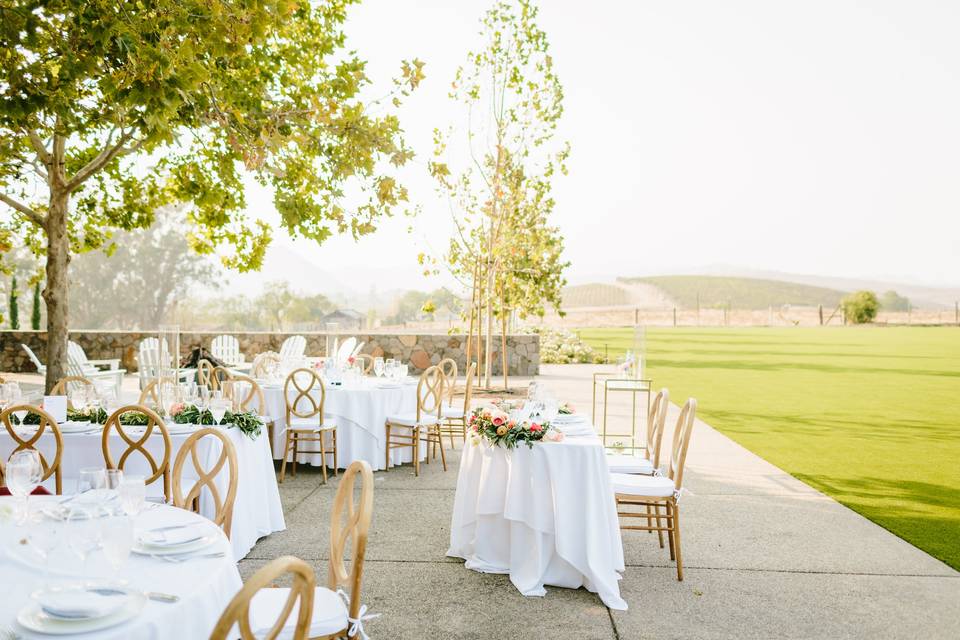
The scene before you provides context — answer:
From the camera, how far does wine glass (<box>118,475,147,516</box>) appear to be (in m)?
2.46

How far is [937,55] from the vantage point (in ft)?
328

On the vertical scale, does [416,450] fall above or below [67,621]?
below

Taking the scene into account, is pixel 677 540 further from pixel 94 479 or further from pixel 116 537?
pixel 116 537

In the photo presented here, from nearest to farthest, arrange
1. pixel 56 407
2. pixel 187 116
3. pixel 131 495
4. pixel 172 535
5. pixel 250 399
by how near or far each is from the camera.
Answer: pixel 131 495, pixel 172 535, pixel 56 407, pixel 187 116, pixel 250 399

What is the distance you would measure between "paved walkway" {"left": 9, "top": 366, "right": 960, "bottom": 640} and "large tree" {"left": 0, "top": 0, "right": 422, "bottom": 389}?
2613 mm

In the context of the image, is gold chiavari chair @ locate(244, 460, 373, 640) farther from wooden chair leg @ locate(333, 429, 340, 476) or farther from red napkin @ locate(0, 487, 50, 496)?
wooden chair leg @ locate(333, 429, 340, 476)

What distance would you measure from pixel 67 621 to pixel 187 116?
4945mm

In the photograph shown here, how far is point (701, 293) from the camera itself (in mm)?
130125

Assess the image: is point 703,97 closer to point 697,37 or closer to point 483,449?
point 697,37

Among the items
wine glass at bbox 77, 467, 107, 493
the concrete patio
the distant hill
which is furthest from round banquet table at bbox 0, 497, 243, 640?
the distant hill

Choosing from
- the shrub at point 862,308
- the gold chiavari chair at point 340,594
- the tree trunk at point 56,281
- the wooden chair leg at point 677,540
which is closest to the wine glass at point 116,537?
the gold chiavari chair at point 340,594

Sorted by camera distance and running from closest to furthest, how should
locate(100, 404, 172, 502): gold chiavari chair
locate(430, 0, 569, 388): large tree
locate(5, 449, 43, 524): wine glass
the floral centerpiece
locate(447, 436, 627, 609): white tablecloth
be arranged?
1. locate(5, 449, 43, 524): wine glass
2. locate(100, 404, 172, 502): gold chiavari chair
3. locate(447, 436, 627, 609): white tablecloth
4. the floral centerpiece
5. locate(430, 0, 569, 388): large tree

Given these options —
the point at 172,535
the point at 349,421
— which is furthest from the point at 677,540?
the point at 349,421

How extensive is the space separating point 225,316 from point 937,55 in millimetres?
101588
